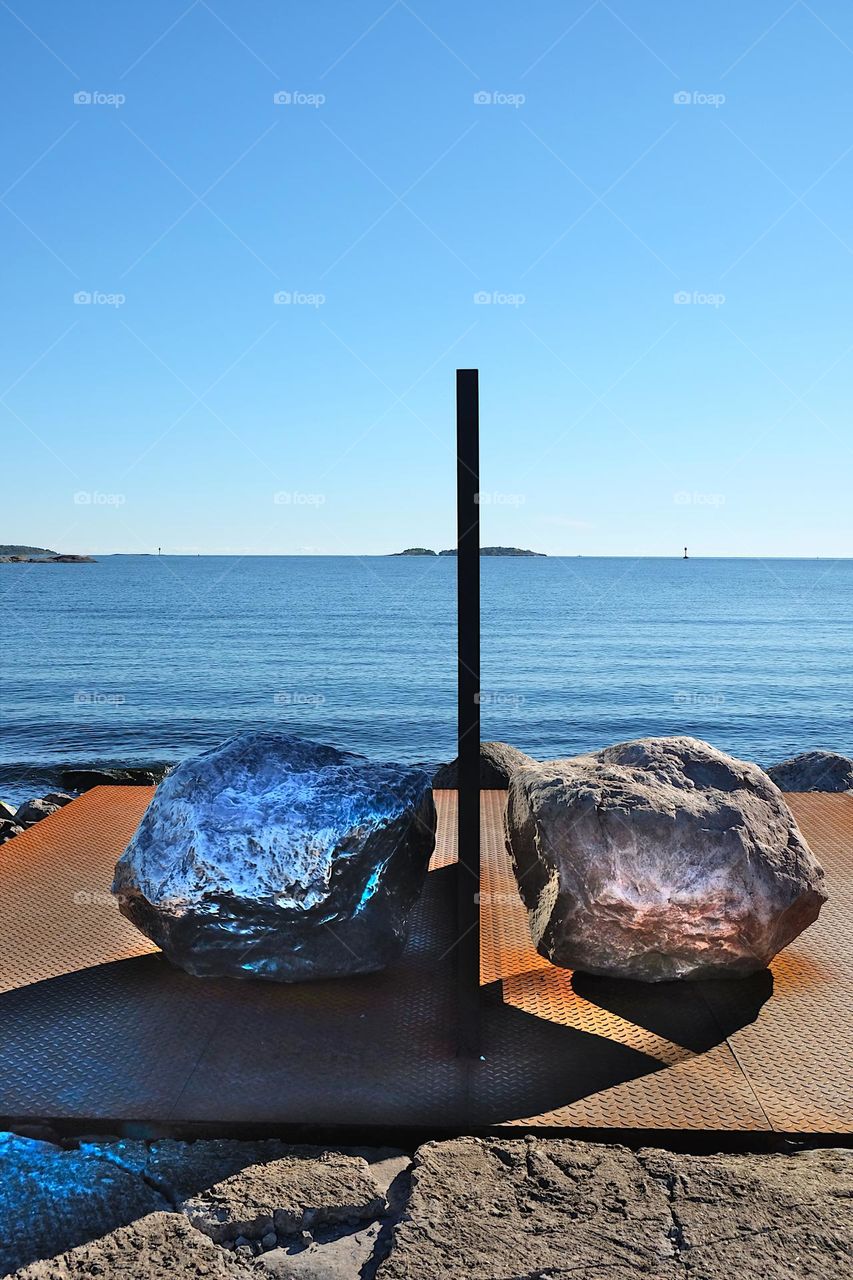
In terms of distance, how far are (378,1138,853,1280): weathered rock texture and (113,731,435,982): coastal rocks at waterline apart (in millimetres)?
1788

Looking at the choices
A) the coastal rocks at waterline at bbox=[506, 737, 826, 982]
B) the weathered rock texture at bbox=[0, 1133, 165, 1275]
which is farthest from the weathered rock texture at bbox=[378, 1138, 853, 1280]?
the coastal rocks at waterline at bbox=[506, 737, 826, 982]

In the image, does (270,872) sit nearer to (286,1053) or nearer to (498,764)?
(286,1053)

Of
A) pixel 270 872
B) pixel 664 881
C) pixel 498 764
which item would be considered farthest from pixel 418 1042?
pixel 498 764

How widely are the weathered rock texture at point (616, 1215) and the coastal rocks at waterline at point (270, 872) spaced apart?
70.4 inches

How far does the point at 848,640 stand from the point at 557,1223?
177 feet

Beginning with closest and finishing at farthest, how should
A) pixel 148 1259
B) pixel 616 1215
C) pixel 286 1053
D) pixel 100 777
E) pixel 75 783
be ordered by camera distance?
pixel 148 1259 < pixel 616 1215 < pixel 286 1053 < pixel 100 777 < pixel 75 783

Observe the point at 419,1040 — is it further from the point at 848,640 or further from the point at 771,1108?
the point at 848,640

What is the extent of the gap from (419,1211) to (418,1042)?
53.4 inches

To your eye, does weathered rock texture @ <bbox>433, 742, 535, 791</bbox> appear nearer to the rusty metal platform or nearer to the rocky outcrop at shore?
the rusty metal platform

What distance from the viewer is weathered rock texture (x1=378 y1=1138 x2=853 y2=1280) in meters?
3.76

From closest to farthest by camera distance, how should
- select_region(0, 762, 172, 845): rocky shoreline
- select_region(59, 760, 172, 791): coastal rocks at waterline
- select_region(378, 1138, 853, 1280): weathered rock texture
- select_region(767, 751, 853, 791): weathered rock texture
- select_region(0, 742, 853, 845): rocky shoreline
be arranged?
select_region(378, 1138, 853, 1280): weathered rock texture < select_region(0, 742, 853, 845): rocky shoreline < select_region(0, 762, 172, 845): rocky shoreline < select_region(767, 751, 853, 791): weathered rock texture < select_region(59, 760, 172, 791): coastal rocks at waterline

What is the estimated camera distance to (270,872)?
19.7 feet

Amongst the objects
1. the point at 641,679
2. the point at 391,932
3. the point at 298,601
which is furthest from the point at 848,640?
the point at 391,932

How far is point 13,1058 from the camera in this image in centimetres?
524
